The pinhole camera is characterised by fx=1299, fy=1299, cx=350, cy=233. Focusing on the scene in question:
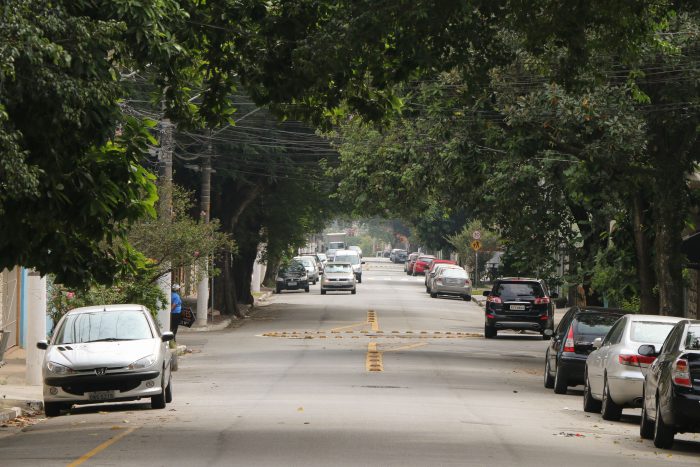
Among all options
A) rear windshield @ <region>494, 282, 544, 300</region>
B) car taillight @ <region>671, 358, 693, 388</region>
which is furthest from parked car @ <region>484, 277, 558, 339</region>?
car taillight @ <region>671, 358, 693, 388</region>

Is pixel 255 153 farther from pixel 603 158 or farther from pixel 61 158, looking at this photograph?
pixel 61 158

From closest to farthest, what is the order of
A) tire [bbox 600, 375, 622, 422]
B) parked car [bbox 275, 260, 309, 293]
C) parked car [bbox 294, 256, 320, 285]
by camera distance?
tire [bbox 600, 375, 622, 422]
parked car [bbox 275, 260, 309, 293]
parked car [bbox 294, 256, 320, 285]

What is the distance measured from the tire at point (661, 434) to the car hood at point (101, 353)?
745cm

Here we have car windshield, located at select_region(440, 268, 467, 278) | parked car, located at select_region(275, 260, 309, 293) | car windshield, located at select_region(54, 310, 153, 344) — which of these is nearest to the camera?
car windshield, located at select_region(54, 310, 153, 344)

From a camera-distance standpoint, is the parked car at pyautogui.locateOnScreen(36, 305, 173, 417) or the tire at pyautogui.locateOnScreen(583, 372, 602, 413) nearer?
the parked car at pyautogui.locateOnScreen(36, 305, 173, 417)

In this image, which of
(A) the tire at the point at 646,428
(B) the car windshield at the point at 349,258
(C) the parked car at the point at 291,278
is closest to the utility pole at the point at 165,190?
(A) the tire at the point at 646,428

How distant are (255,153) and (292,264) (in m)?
27.8

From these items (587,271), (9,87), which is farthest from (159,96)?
(587,271)

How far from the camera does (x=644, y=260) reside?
27.1 meters

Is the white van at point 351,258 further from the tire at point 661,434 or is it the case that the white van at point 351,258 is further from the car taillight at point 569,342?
the tire at point 661,434

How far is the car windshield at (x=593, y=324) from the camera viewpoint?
884 inches

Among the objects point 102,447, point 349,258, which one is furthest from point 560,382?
point 349,258

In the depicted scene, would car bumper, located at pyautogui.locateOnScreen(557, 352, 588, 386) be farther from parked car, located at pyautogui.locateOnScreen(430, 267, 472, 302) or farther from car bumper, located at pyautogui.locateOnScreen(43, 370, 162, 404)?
parked car, located at pyautogui.locateOnScreen(430, 267, 472, 302)

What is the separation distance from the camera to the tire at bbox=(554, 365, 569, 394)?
22.8 metres
